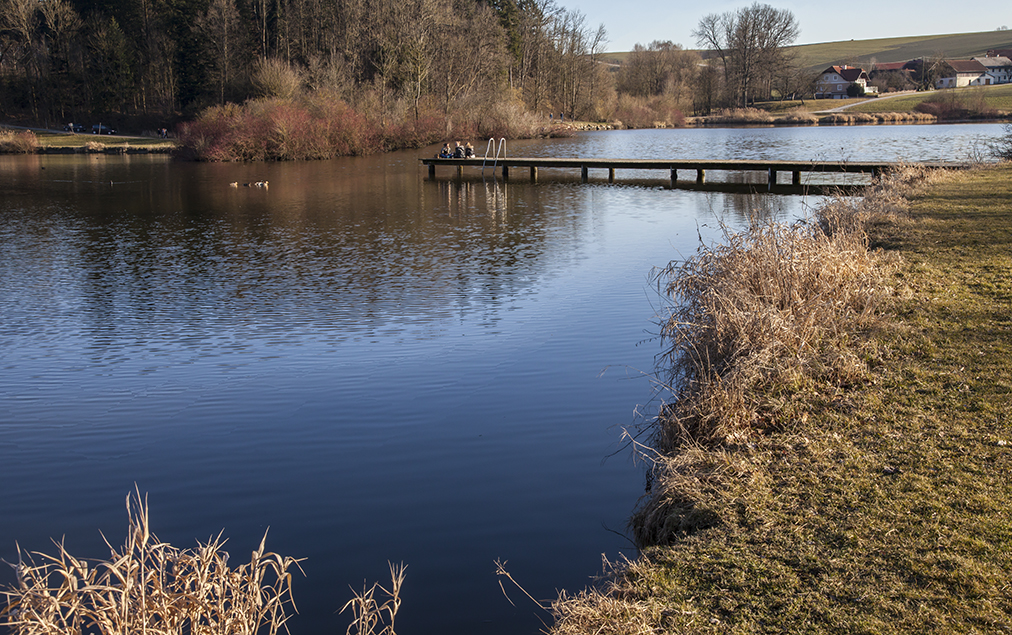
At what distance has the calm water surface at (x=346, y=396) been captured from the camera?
16.4ft

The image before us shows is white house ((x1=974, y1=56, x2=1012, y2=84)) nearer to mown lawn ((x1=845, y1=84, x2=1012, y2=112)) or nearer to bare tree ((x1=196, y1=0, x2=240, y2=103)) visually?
mown lawn ((x1=845, y1=84, x2=1012, y2=112))

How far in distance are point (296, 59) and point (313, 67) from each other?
1383 cm

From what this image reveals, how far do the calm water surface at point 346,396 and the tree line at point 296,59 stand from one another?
32443 millimetres

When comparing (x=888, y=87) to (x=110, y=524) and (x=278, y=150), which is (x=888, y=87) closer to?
(x=278, y=150)

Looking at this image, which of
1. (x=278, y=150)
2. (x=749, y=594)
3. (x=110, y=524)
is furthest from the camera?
(x=278, y=150)

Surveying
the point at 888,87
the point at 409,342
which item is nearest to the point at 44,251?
the point at 409,342

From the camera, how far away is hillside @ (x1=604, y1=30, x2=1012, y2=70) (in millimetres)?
136750

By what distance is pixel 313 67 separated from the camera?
47.5 metres

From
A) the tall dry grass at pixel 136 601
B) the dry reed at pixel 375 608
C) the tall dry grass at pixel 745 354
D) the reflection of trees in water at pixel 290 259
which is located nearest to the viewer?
the tall dry grass at pixel 136 601

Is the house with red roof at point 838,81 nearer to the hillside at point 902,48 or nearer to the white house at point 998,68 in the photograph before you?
the white house at point 998,68

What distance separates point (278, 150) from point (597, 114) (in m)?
45.0

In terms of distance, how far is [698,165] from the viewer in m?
26.7

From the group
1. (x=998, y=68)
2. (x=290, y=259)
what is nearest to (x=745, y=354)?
(x=290, y=259)

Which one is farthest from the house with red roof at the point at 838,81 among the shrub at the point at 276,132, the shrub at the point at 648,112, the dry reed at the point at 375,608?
the dry reed at the point at 375,608
